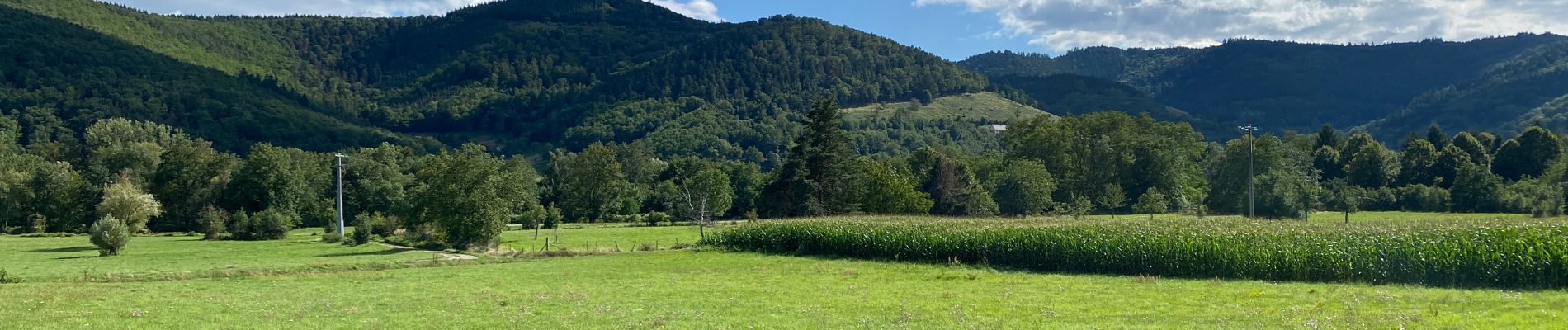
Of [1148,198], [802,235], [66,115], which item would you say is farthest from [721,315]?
[66,115]

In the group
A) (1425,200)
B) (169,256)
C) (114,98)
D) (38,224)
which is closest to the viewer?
(169,256)

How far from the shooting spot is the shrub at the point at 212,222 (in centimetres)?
6284

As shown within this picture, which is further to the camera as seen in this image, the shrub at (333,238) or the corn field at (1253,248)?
the shrub at (333,238)

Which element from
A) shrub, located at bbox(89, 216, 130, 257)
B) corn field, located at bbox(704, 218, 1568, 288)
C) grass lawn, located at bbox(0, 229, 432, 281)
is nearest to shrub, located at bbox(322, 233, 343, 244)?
grass lawn, located at bbox(0, 229, 432, 281)

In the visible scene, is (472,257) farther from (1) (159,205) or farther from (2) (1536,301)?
(1) (159,205)

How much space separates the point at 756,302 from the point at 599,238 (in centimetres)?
3757

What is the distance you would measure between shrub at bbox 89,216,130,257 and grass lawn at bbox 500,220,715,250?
17.9 metres

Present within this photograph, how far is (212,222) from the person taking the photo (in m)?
63.8

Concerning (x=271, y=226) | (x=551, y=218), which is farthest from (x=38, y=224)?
(x=551, y=218)

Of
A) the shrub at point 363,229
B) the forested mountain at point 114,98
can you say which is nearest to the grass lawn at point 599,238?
the shrub at point 363,229

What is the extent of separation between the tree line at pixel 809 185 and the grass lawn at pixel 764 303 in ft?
79.8

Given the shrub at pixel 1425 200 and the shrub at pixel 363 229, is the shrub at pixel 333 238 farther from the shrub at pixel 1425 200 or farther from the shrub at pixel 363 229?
the shrub at pixel 1425 200

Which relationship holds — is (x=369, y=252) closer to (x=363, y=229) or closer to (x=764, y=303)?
(x=363, y=229)

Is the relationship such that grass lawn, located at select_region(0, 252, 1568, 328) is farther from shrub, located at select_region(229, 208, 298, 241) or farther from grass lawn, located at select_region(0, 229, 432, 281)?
shrub, located at select_region(229, 208, 298, 241)
